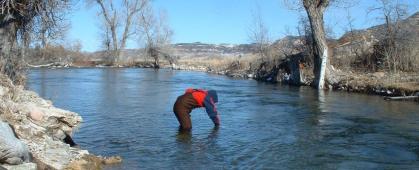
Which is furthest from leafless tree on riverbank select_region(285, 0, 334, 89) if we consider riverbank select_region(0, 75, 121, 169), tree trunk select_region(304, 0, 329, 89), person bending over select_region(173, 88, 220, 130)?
riverbank select_region(0, 75, 121, 169)

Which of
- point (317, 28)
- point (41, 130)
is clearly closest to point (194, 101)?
point (41, 130)

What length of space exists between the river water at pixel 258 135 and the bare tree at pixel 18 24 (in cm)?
252

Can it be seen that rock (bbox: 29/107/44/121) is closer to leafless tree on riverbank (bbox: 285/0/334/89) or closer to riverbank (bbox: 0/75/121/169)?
riverbank (bbox: 0/75/121/169)

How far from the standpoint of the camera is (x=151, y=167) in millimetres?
10547

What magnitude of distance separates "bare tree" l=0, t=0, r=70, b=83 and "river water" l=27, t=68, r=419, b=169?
2518mm

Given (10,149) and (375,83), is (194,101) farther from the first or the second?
(375,83)

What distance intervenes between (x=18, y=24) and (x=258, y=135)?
693 centimetres

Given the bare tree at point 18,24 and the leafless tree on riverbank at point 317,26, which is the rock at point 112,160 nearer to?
the bare tree at point 18,24

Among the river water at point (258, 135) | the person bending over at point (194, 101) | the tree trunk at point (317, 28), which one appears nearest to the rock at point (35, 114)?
the river water at point (258, 135)

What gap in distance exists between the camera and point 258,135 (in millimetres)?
14703

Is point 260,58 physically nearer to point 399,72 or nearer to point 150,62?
point 399,72

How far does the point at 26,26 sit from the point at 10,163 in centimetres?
747

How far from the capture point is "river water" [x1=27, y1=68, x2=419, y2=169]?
11.3 metres

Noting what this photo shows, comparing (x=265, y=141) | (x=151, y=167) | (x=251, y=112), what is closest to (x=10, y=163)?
(x=151, y=167)
